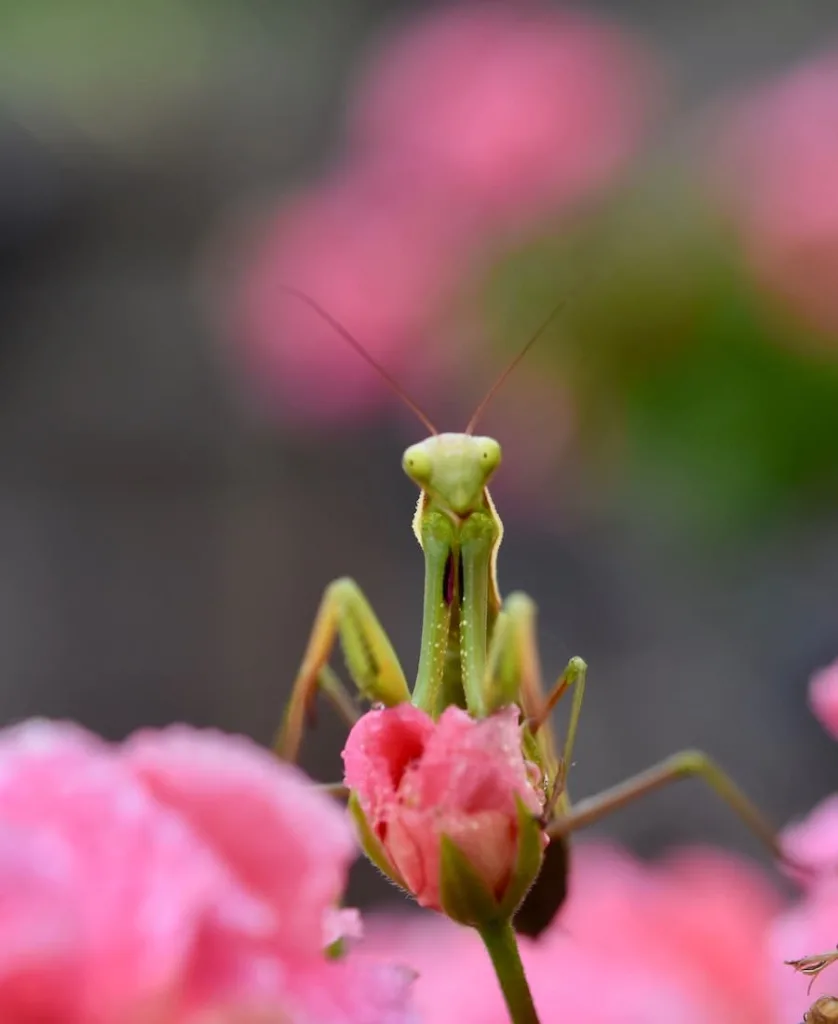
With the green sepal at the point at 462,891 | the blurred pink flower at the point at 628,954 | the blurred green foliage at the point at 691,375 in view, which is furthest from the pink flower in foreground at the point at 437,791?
the blurred green foliage at the point at 691,375

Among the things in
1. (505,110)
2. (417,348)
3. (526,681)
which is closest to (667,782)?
→ (526,681)

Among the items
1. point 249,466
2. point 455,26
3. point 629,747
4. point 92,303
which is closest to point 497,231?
point 455,26

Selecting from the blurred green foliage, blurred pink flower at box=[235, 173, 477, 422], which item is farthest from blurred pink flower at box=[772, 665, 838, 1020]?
blurred pink flower at box=[235, 173, 477, 422]

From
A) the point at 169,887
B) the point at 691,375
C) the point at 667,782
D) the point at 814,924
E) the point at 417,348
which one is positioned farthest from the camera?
the point at 417,348

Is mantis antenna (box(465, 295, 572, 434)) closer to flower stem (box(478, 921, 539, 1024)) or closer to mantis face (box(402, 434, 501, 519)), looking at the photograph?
mantis face (box(402, 434, 501, 519))

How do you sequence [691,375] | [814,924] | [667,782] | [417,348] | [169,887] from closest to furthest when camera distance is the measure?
[169,887], [814,924], [667,782], [691,375], [417,348]

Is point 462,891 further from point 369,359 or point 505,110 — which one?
point 505,110
